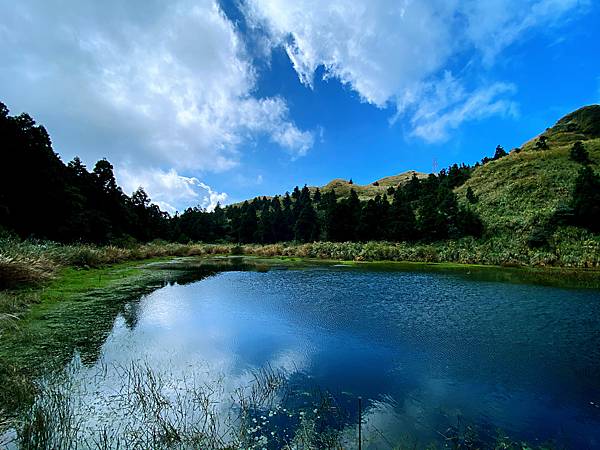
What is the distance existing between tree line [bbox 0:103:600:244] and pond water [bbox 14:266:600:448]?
21.5 meters

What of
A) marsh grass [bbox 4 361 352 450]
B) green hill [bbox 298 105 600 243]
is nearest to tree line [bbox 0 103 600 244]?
green hill [bbox 298 105 600 243]

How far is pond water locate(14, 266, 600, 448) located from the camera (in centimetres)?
600

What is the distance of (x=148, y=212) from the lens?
69.2 metres

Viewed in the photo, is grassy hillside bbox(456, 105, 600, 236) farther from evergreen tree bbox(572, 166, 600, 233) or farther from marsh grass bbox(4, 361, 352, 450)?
marsh grass bbox(4, 361, 352, 450)

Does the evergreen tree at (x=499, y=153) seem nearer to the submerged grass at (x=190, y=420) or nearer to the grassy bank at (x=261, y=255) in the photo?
the grassy bank at (x=261, y=255)

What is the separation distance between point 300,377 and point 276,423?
6.84ft

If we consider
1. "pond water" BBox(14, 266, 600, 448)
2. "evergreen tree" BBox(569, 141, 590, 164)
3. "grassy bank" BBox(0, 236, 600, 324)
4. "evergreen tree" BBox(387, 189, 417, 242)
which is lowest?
"pond water" BBox(14, 266, 600, 448)

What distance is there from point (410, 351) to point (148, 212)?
2719 inches

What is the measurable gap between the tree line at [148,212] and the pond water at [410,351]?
21504mm

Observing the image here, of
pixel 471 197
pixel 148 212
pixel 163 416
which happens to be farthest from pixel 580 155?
pixel 148 212

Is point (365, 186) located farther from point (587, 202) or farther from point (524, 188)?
point (587, 202)

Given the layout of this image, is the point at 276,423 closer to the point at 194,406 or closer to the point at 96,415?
the point at 194,406

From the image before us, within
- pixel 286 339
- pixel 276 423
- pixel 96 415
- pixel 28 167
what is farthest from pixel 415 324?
pixel 28 167

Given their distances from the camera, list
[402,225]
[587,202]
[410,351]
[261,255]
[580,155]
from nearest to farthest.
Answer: [410,351] < [587,202] < [402,225] < [261,255] < [580,155]
